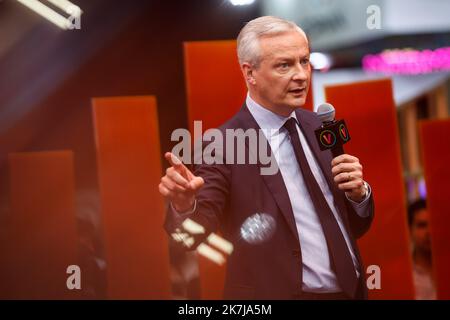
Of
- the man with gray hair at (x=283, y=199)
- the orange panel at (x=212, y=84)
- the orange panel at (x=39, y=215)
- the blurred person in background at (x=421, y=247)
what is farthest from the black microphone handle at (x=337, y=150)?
the blurred person in background at (x=421, y=247)

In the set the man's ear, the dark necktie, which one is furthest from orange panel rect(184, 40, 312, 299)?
the dark necktie

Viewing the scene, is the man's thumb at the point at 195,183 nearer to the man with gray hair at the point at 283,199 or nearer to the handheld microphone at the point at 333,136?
the man with gray hair at the point at 283,199

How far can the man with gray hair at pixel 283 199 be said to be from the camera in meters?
1.58

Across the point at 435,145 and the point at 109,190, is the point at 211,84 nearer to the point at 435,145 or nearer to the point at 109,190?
the point at 109,190

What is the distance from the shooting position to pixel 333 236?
62.7 inches

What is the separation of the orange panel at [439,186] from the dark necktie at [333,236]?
67 centimetres

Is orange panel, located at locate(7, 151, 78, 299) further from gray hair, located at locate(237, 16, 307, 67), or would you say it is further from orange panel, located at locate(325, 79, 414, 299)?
orange panel, located at locate(325, 79, 414, 299)

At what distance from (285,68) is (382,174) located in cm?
68

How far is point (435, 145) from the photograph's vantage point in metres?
2.13

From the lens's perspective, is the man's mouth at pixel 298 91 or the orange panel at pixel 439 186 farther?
the orange panel at pixel 439 186
